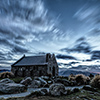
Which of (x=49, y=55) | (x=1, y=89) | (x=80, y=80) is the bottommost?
(x=80, y=80)

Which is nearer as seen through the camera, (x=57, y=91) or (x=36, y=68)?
(x=57, y=91)

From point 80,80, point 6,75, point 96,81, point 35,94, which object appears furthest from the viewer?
point 6,75

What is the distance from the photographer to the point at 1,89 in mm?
8086

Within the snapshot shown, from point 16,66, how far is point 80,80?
2262 centimetres

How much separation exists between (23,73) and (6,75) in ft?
A: 24.8

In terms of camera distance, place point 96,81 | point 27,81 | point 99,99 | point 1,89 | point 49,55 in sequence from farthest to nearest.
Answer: point 49,55
point 27,81
point 96,81
point 1,89
point 99,99

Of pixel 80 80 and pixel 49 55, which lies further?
pixel 49 55

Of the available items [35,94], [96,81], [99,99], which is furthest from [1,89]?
[96,81]

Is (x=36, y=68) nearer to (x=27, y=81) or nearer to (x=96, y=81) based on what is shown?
(x=27, y=81)

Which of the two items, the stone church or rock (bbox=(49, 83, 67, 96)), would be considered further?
the stone church

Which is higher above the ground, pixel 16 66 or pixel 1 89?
pixel 16 66

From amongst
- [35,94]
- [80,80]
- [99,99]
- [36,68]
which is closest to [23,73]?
[36,68]

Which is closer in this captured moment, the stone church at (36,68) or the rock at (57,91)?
the rock at (57,91)

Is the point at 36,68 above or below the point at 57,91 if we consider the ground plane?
above
